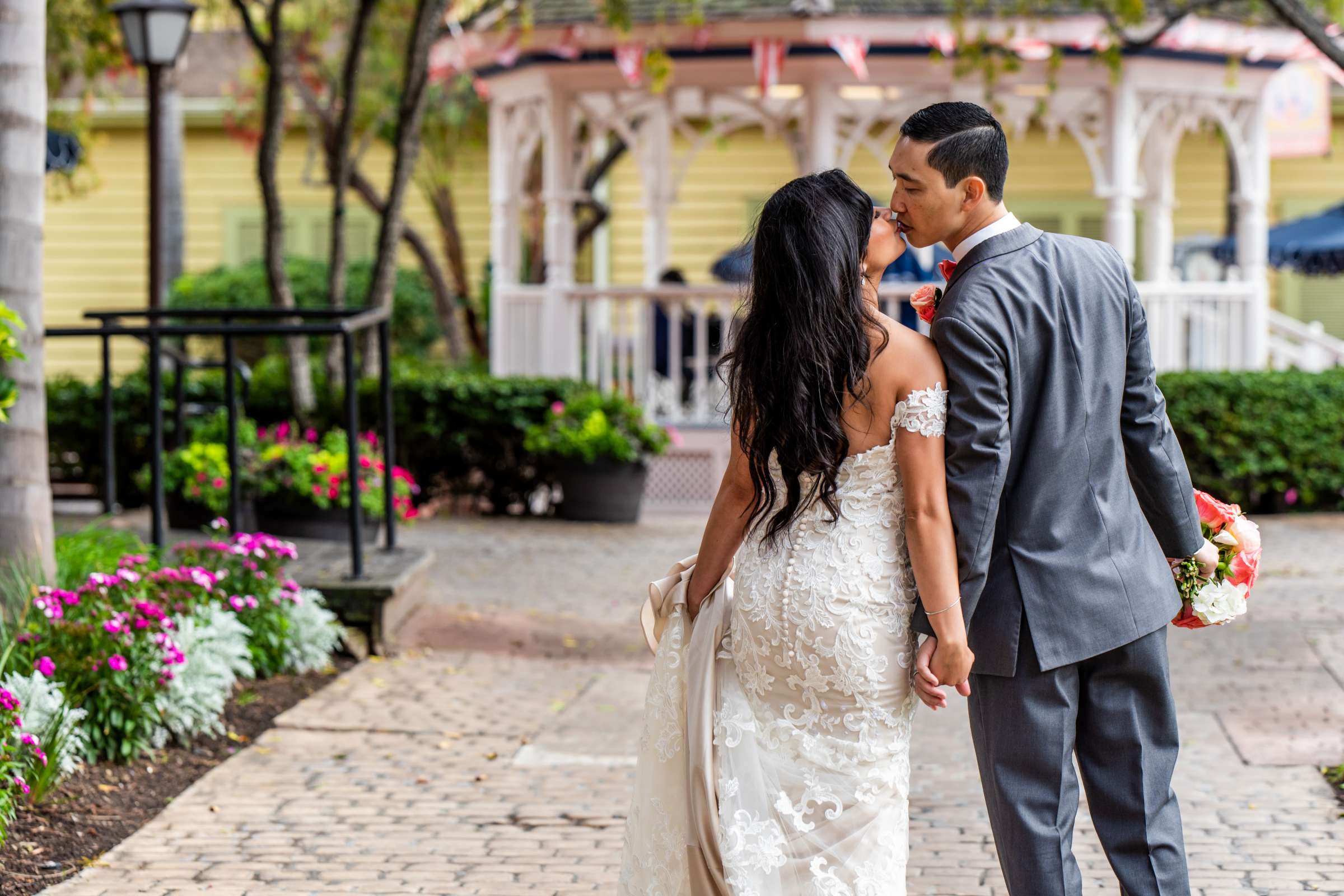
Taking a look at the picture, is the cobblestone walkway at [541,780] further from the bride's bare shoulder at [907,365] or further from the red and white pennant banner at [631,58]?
the red and white pennant banner at [631,58]

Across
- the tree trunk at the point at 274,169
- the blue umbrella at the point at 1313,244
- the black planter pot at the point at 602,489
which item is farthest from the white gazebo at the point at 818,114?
the tree trunk at the point at 274,169

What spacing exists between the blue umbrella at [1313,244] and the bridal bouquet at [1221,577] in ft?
36.6

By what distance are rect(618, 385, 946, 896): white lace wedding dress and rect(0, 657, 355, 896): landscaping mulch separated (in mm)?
2083

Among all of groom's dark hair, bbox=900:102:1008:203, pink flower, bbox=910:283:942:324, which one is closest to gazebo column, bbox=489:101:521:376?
pink flower, bbox=910:283:942:324

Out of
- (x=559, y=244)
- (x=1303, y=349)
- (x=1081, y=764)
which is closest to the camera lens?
(x=1081, y=764)

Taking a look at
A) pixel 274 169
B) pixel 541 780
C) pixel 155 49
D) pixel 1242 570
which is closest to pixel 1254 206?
pixel 274 169

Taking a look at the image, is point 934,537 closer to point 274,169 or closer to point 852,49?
point 274,169

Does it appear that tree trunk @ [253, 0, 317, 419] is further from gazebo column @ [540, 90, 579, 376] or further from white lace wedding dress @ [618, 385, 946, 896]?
white lace wedding dress @ [618, 385, 946, 896]

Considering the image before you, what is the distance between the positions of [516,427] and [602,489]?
82 cm

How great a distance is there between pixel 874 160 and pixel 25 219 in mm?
15184

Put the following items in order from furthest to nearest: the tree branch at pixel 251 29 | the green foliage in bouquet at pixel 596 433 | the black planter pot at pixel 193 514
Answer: the green foliage in bouquet at pixel 596 433, the tree branch at pixel 251 29, the black planter pot at pixel 193 514

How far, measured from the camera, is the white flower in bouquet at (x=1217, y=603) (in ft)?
10.7

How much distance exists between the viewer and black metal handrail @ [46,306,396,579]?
6430mm

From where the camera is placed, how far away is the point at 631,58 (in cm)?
1162
